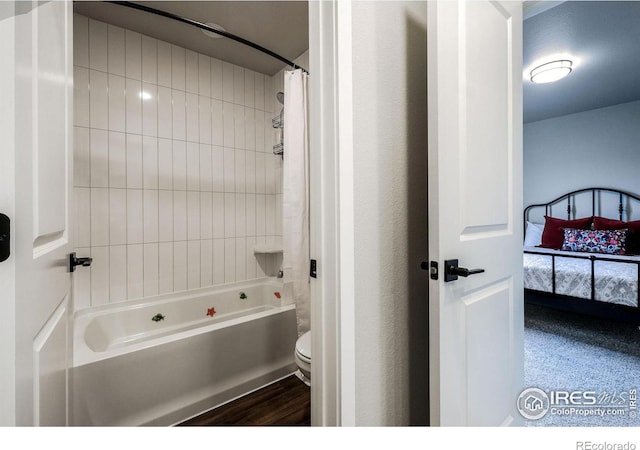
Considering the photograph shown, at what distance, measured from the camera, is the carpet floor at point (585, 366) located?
60.1 inches

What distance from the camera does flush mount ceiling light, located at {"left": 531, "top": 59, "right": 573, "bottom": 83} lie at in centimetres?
254

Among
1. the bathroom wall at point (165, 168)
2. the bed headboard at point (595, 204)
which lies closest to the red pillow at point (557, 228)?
the bed headboard at point (595, 204)

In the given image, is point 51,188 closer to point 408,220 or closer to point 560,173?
point 408,220

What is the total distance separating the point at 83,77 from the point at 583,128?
5.46 m

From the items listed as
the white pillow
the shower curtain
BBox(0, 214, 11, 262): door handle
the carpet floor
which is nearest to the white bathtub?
the shower curtain

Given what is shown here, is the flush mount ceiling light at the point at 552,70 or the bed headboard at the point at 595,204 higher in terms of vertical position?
the flush mount ceiling light at the point at 552,70

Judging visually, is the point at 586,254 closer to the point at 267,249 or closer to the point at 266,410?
the point at 267,249

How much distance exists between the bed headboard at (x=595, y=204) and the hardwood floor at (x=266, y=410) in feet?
14.1

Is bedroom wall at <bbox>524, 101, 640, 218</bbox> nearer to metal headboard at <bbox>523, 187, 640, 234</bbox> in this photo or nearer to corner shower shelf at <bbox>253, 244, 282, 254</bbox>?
metal headboard at <bbox>523, 187, 640, 234</bbox>

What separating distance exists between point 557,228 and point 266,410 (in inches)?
160

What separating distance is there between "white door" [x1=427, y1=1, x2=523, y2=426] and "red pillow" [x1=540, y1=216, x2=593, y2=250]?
3133mm

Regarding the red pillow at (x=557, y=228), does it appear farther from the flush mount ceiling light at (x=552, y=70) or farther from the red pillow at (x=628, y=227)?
the flush mount ceiling light at (x=552, y=70)

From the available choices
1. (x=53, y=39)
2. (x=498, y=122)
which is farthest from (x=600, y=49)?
(x=53, y=39)

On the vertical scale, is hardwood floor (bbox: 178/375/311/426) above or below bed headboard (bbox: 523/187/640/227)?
below
